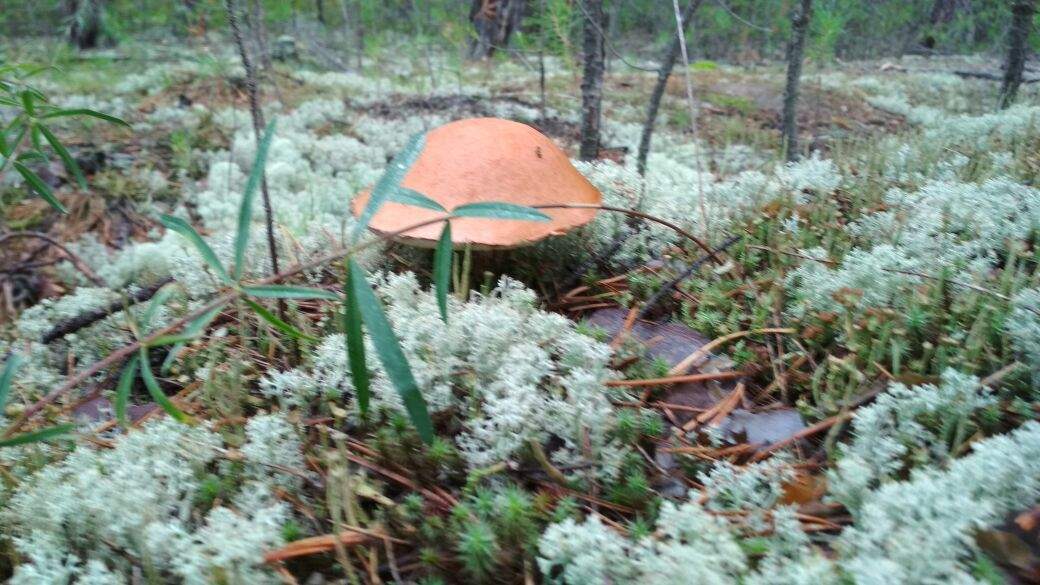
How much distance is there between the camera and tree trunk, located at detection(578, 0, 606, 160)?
2.84 m

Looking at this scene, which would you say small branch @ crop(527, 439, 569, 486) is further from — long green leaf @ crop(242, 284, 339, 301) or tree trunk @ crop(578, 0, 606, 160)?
tree trunk @ crop(578, 0, 606, 160)

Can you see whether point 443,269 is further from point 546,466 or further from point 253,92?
point 253,92

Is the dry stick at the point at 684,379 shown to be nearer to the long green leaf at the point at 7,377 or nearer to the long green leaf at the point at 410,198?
the long green leaf at the point at 410,198

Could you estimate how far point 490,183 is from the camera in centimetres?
185

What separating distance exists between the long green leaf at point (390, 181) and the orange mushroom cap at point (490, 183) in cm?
38

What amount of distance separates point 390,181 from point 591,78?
1.88 meters

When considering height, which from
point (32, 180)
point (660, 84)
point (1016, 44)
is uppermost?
point (1016, 44)

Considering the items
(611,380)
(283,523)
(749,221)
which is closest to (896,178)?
(749,221)

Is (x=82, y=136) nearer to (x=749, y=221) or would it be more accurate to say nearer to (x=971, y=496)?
(x=749, y=221)

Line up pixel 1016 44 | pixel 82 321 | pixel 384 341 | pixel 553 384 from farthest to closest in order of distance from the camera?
pixel 1016 44
pixel 82 321
pixel 553 384
pixel 384 341

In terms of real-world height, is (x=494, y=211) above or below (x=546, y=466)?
above

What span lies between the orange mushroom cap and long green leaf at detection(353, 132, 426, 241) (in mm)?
385

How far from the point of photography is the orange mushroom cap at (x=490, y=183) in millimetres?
1766

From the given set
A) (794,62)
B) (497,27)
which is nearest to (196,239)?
(794,62)
